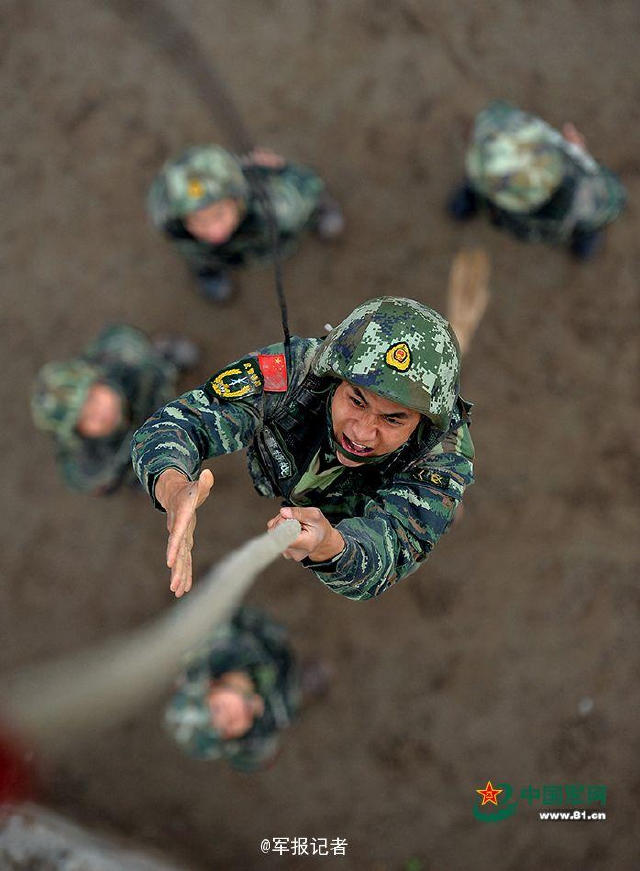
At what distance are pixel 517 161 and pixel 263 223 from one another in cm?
182

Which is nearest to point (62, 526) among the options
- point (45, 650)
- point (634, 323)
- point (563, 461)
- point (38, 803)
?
point (45, 650)

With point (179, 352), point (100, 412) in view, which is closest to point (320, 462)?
point (100, 412)

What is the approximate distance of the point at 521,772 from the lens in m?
5.68

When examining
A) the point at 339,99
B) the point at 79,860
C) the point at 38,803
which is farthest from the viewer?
the point at 339,99

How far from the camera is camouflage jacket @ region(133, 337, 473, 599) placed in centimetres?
249

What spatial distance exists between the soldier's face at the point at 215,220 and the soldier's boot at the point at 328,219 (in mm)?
1245

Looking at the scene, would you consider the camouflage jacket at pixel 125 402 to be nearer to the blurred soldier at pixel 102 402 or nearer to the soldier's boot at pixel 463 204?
the blurred soldier at pixel 102 402

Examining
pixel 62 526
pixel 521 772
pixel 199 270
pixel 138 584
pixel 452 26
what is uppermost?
pixel 452 26

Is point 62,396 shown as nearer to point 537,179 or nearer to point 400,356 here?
point 400,356

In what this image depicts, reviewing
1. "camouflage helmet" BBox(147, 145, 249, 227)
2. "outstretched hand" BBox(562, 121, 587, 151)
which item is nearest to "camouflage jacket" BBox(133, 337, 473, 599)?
"camouflage helmet" BBox(147, 145, 249, 227)

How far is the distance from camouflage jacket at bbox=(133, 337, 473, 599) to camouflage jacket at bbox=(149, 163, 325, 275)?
226 cm

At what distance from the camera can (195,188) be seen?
4547 millimetres

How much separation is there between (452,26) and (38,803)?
24.1ft

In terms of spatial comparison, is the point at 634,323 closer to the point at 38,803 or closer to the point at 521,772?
the point at 521,772
